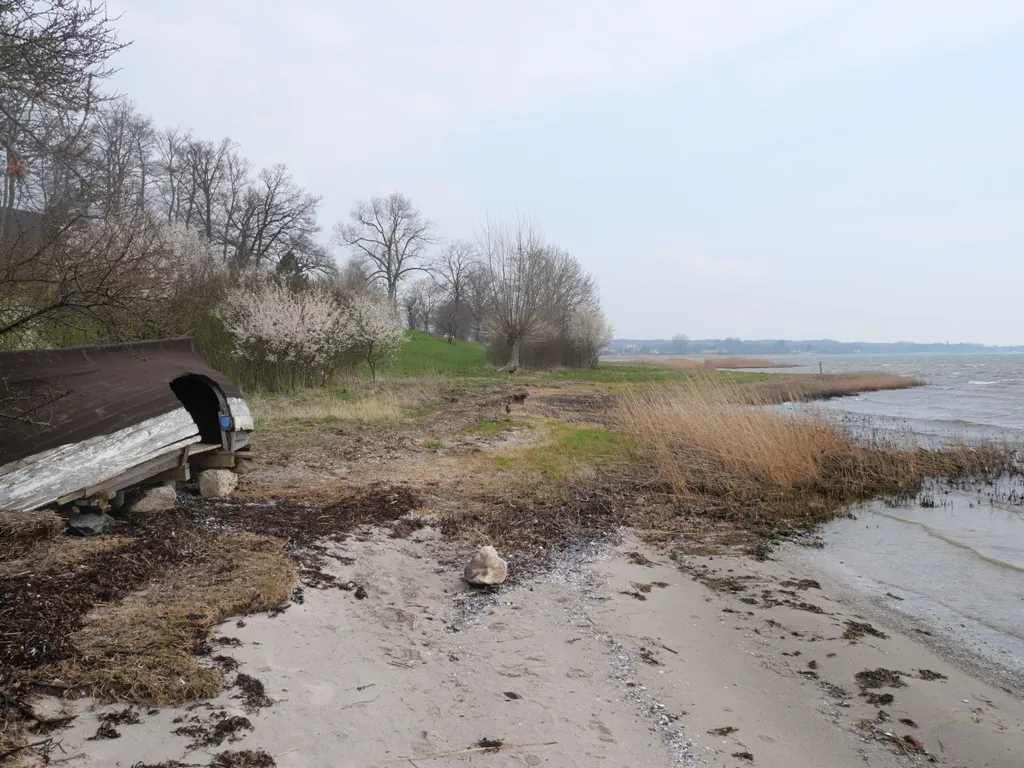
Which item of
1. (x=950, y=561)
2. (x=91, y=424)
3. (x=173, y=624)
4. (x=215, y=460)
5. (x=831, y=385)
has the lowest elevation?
(x=950, y=561)

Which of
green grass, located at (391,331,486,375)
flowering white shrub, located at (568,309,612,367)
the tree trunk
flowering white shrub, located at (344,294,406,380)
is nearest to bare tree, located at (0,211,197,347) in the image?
flowering white shrub, located at (344,294,406,380)

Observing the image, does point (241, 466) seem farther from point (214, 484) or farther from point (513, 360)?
point (513, 360)

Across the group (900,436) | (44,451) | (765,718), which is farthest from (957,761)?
(900,436)

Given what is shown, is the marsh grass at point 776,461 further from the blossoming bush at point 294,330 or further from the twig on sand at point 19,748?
the blossoming bush at point 294,330

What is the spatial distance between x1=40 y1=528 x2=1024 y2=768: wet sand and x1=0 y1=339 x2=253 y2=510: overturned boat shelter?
2.22 metres

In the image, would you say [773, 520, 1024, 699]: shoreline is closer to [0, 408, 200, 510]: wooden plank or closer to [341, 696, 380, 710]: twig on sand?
[341, 696, 380, 710]: twig on sand

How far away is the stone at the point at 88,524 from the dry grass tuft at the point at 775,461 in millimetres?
7401

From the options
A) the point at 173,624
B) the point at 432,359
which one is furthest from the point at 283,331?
the point at 432,359

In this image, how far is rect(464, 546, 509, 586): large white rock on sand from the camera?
5.89 m

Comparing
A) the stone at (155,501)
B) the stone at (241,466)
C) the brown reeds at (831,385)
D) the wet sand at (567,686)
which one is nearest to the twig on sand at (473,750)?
the wet sand at (567,686)

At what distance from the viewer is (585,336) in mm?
47312

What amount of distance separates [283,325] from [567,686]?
57.6ft

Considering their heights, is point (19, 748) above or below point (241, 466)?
below

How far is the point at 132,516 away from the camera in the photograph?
6.45 metres
